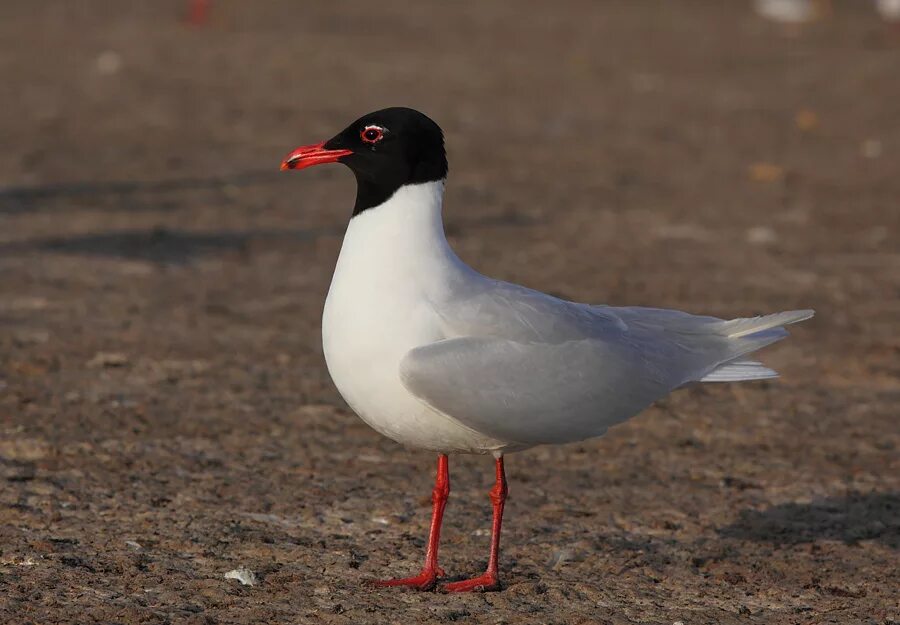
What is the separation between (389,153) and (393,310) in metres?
0.56

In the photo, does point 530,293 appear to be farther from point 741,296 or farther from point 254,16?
point 254,16

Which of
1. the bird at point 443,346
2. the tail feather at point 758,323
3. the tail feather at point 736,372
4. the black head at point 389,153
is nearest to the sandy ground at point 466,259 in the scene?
the bird at point 443,346

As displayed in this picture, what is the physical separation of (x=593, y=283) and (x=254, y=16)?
13539 millimetres

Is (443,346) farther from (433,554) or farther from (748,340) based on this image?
(748,340)

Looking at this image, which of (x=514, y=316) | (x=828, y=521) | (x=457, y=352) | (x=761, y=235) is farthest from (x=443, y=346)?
(x=761, y=235)

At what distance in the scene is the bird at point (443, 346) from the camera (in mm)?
4480

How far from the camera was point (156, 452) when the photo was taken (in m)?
6.13

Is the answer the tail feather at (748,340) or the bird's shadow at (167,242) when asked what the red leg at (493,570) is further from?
the bird's shadow at (167,242)

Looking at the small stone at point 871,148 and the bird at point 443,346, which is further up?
the small stone at point 871,148

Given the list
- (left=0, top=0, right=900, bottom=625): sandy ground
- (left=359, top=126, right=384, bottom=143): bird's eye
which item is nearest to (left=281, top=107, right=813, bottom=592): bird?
(left=359, top=126, right=384, bottom=143): bird's eye

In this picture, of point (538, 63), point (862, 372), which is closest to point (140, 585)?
point (862, 372)

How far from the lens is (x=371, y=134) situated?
4797 mm

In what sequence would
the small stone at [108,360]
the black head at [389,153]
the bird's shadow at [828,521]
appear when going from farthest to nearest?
the small stone at [108,360] → the bird's shadow at [828,521] → the black head at [389,153]

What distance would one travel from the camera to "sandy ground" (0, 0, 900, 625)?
5.02 m
